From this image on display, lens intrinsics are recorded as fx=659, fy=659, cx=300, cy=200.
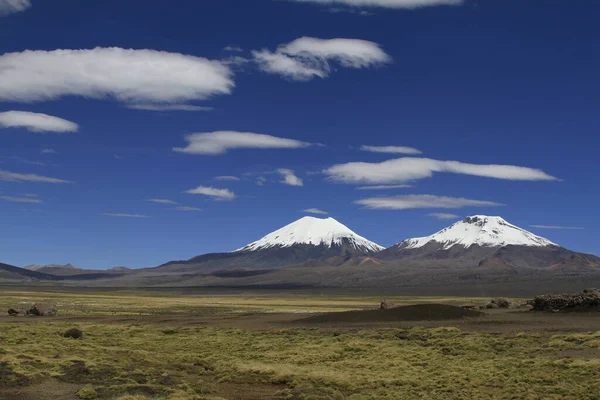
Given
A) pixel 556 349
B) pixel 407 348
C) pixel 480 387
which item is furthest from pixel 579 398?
pixel 407 348

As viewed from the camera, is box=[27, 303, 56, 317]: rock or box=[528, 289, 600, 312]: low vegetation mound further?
box=[27, 303, 56, 317]: rock

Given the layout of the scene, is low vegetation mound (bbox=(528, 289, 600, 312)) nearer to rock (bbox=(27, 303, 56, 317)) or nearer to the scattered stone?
the scattered stone

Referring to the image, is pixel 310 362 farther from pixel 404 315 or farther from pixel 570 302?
pixel 570 302

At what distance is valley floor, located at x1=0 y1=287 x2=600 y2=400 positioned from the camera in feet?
103

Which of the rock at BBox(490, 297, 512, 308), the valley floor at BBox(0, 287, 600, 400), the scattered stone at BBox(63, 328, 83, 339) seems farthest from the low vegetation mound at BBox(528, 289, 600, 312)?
the scattered stone at BBox(63, 328, 83, 339)

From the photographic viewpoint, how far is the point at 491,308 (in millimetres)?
81438

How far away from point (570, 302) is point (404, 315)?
18110 millimetres

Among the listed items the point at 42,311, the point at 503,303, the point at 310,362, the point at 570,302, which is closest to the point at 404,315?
the point at 570,302

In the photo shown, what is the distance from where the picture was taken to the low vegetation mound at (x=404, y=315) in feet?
223

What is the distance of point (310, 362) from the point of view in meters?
42.5

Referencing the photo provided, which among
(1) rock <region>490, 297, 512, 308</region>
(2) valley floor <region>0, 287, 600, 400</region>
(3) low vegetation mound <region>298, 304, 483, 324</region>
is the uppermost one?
(1) rock <region>490, 297, 512, 308</region>

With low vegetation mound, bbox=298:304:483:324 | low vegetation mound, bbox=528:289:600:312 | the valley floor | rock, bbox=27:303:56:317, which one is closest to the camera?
→ the valley floor

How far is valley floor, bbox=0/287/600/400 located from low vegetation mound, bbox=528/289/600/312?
661cm

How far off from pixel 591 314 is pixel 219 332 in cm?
3729
